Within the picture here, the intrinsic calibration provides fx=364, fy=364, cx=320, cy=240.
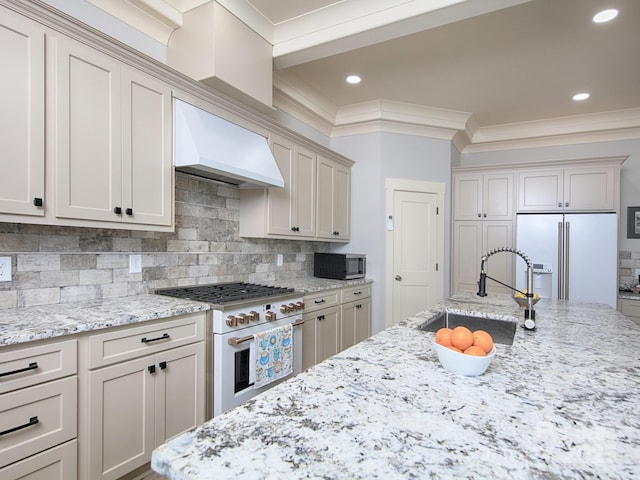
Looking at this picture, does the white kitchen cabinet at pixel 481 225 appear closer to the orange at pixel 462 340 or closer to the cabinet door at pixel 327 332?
the cabinet door at pixel 327 332

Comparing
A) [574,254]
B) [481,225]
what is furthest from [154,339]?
[574,254]

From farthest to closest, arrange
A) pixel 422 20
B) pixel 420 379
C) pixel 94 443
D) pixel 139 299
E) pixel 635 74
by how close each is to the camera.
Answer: pixel 635 74, pixel 422 20, pixel 139 299, pixel 94 443, pixel 420 379

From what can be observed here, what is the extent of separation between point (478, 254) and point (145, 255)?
3795mm

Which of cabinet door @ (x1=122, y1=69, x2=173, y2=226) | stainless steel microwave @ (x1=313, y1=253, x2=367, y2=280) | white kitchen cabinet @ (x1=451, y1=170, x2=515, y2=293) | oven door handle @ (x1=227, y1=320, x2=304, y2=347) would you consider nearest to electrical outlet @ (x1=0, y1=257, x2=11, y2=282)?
cabinet door @ (x1=122, y1=69, x2=173, y2=226)

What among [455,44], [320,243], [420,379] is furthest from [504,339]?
[320,243]

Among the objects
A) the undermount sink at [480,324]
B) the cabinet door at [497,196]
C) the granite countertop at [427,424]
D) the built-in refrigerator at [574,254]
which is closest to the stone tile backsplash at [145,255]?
the granite countertop at [427,424]

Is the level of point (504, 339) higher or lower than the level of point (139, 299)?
lower

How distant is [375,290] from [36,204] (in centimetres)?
326

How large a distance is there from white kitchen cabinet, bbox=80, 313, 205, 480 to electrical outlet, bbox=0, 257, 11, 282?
0.59 meters

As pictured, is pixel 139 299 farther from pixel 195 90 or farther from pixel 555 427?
pixel 555 427

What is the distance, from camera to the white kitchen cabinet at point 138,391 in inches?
62.7

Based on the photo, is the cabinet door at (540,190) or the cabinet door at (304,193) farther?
the cabinet door at (540,190)

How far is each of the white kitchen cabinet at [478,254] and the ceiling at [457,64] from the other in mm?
1188

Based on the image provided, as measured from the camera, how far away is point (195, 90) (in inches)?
92.7
